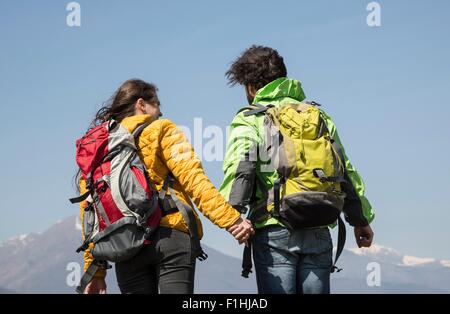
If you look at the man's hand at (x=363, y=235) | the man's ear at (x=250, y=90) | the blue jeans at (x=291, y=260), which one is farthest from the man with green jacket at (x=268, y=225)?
the man's hand at (x=363, y=235)

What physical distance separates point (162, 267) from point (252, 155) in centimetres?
136

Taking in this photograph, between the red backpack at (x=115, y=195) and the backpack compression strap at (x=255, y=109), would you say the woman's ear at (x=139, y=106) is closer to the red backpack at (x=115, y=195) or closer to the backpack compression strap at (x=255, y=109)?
the red backpack at (x=115, y=195)

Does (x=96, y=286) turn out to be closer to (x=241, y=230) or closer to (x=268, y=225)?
(x=241, y=230)

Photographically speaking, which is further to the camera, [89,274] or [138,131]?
[89,274]

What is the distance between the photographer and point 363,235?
23.8ft

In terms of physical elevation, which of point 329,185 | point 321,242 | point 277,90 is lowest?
point 321,242

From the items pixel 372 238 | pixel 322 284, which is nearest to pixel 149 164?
pixel 322 284

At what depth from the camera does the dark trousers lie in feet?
19.3

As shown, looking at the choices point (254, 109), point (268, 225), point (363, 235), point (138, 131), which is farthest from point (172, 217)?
point (363, 235)

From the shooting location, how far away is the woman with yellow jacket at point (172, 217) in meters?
5.90

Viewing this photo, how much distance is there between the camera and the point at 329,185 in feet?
21.3

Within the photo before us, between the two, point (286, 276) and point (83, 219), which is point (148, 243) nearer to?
point (83, 219)

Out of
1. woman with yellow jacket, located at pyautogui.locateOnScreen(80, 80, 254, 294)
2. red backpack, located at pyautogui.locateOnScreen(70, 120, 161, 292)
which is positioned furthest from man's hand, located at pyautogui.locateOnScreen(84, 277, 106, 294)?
woman with yellow jacket, located at pyautogui.locateOnScreen(80, 80, 254, 294)

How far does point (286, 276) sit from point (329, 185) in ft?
3.11
